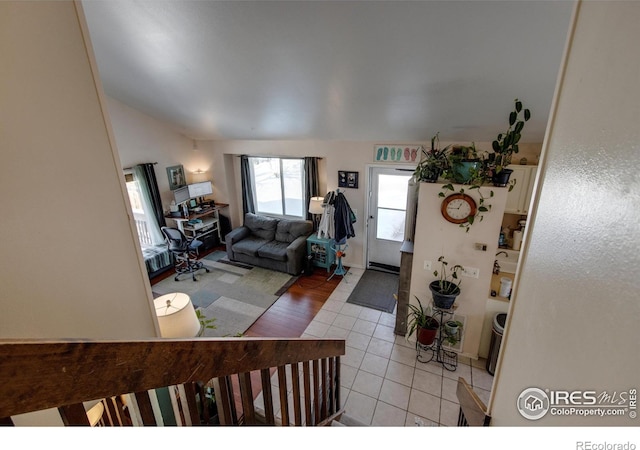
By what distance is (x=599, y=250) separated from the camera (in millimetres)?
562

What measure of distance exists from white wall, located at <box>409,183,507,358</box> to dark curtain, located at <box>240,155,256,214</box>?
439 centimetres

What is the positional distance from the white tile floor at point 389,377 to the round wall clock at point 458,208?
5.72 ft

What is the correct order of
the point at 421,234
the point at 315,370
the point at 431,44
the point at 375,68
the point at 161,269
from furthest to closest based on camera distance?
the point at 161,269 < the point at 421,234 < the point at 375,68 < the point at 431,44 < the point at 315,370

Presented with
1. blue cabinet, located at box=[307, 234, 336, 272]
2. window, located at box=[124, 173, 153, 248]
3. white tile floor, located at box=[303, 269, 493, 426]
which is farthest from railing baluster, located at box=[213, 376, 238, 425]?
window, located at box=[124, 173, 153, 248]

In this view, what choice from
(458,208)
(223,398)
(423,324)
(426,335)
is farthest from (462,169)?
(223,398)

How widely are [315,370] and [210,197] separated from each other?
20.3ft

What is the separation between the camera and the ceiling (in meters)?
1.84

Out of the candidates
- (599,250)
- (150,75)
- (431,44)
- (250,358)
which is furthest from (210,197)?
(599,250)

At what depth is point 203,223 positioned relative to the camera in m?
6.40

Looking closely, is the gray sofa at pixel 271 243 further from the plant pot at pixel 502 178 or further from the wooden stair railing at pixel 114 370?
the wooden stair railing at pixel 114 370

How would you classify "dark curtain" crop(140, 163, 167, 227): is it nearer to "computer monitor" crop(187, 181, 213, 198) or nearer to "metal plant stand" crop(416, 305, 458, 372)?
"computer monitor" crop(187, 181, 213, 198)

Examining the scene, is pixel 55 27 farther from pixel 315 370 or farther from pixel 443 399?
pixel 443 399

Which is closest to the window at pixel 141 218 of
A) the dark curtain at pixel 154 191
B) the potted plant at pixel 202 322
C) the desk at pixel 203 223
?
the dark curtain at pixel 154 191

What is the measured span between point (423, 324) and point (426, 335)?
0.13 meters
